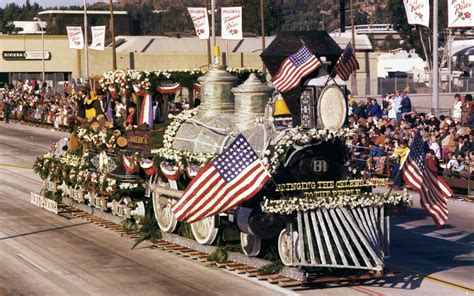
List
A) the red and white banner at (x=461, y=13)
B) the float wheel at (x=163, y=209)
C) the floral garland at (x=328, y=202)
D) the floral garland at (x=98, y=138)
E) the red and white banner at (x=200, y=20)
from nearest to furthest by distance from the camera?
the floral garland at (x=328, y=202), the float wheel at (x=163, y=209), the floral garland at (x=98, y=138), the red and white banner at (x=461, y=13), the red and white banner at (x=200, y=20)

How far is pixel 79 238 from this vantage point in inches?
843

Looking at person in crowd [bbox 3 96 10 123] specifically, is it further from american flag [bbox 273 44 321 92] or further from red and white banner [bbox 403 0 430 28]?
american flag [bbox 273 44 321 92]

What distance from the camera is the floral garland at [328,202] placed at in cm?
1608

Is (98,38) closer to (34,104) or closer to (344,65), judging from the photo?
(34,104)

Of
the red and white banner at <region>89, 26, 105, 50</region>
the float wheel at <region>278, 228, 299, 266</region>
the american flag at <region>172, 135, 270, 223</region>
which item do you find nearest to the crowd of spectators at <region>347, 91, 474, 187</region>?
the float wheel at <region>278, 228, 299, 266</region>

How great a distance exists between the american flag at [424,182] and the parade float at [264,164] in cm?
39

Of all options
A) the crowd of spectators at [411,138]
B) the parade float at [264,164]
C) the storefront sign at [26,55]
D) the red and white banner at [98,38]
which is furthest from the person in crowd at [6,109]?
the parade float at [264,164]

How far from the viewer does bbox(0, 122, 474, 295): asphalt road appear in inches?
634

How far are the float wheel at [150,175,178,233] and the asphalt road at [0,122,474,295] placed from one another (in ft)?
2.05

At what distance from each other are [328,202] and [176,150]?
14.3 feet

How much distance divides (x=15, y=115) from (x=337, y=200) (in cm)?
4910

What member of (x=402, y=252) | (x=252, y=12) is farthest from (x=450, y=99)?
(x=252, y=12)

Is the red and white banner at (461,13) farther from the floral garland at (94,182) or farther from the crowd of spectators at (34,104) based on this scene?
the crowd of spectators at (34,104)

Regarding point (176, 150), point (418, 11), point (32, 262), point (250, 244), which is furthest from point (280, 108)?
point (418, 11)
